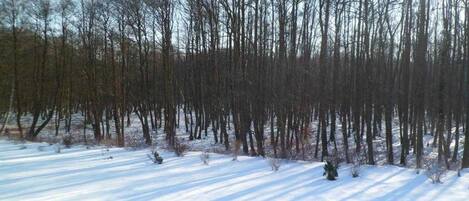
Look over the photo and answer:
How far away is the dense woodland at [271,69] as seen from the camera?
1819cm

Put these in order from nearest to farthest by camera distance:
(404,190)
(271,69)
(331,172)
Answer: (404,190) → (331,172) → (271,69)

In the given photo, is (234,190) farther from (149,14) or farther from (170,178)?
(149,14)

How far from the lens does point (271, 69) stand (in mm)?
24516

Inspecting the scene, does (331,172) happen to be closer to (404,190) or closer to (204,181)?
(404,190)


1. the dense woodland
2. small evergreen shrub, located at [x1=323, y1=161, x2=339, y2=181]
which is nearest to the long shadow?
small evergreen shrub, located at [x1=323, y1=161, x2=339, y2=181]

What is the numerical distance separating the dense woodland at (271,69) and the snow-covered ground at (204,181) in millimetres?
A: 5888

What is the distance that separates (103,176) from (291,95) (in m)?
13.3

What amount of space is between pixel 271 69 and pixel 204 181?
56.9ft

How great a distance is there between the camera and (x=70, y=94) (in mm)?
33500

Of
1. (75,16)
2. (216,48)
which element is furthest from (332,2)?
(75,16)

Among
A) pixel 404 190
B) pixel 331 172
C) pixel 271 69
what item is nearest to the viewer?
pixel 404 190

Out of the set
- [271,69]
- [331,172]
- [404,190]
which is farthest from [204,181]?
[271,69]

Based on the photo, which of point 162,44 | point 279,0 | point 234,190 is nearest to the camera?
point 234,190

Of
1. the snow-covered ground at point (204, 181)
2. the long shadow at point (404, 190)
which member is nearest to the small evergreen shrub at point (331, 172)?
the snow-covered ground at point (204, 181)
